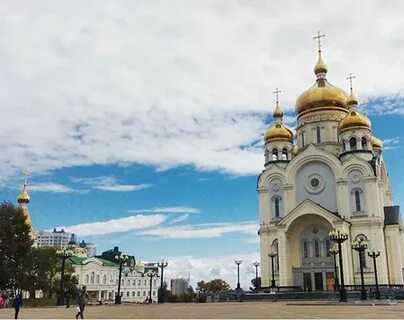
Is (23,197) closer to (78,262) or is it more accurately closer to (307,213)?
(78,262)

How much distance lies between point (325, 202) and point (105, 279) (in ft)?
147

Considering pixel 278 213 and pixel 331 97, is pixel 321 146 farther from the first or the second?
pixel 278 213

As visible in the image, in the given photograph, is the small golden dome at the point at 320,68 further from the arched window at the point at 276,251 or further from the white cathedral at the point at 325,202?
the arched window at the point at 276,251

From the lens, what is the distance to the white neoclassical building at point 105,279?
Answer: 73.2m

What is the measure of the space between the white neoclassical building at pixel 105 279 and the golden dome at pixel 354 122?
42.6 m

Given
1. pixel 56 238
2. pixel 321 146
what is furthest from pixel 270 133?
pixel 56 238

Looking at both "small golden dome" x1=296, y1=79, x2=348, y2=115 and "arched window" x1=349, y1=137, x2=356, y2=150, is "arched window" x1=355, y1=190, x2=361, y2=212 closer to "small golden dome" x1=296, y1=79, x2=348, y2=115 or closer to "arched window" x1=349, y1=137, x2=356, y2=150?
"arched window" x1=349, y1=137, x2=356, y2=150

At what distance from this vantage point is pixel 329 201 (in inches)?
1800

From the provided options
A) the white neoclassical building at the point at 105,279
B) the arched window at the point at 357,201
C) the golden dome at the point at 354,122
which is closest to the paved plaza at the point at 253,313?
the arched window at the point at 357,201

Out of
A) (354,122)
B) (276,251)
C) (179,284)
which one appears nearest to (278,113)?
(354,122)

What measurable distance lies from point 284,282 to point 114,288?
42723 mm

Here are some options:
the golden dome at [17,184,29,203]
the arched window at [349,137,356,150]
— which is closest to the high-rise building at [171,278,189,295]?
the golden dome at [17,184,29,203]

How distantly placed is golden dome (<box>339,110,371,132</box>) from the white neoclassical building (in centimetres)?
4256

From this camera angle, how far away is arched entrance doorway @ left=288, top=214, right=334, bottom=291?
43.6 m
